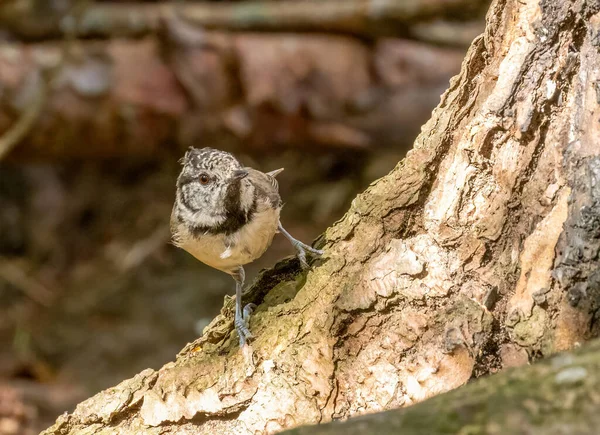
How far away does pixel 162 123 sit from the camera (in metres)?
6.94

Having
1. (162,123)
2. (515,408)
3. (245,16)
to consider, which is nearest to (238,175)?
(515,408)

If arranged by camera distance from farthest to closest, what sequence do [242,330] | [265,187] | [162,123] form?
[162,123], [265,187], [242,330]

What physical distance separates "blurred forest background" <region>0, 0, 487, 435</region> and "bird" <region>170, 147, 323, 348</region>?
2.81 m

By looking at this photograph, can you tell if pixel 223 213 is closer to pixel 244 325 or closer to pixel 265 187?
pixel 265 187

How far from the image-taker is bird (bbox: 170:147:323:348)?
3396 mm

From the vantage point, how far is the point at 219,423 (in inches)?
105

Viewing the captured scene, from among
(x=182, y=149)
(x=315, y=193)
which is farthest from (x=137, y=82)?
(x=315, y=193)

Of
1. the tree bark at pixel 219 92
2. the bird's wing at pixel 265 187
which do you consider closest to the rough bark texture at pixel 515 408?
the bird's wing at pixel 265 187

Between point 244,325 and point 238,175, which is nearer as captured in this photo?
point 244,325

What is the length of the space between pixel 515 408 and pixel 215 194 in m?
2.19

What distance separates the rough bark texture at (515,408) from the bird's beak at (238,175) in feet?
6.06

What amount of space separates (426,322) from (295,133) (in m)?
4.97

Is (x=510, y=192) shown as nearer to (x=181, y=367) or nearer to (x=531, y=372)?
(x=531, y=372)

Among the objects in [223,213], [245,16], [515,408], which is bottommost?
[515,408]
